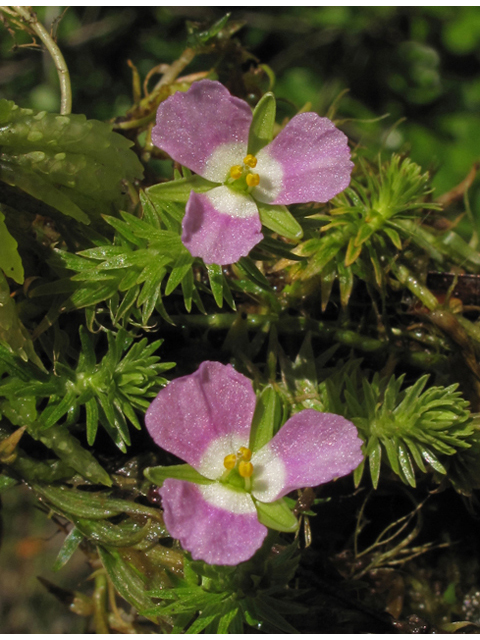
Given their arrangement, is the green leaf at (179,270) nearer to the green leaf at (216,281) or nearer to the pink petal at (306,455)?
the green leaf at (216,281)

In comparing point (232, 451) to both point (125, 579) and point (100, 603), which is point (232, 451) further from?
point (100, 603)

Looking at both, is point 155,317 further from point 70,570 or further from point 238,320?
point 70,570

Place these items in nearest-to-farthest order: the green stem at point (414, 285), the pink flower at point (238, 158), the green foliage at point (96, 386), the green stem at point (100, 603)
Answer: the pink flower at point (238, 158) < the green foliage at point (96, 386) < the green stem at point (414, 285) < the green stem at point (100, 603)

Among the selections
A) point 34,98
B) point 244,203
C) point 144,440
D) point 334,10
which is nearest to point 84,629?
→ point 144,440

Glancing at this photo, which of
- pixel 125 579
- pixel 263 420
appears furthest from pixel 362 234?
pixel 125 579

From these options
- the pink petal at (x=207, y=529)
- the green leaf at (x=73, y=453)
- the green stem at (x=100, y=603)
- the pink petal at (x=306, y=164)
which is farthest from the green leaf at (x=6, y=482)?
the pink petal at (x=306, y=164)

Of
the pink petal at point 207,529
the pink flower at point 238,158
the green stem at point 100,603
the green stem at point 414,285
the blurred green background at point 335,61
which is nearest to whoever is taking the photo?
the pink petal at point 207,529

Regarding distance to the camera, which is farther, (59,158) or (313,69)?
(313,69)
